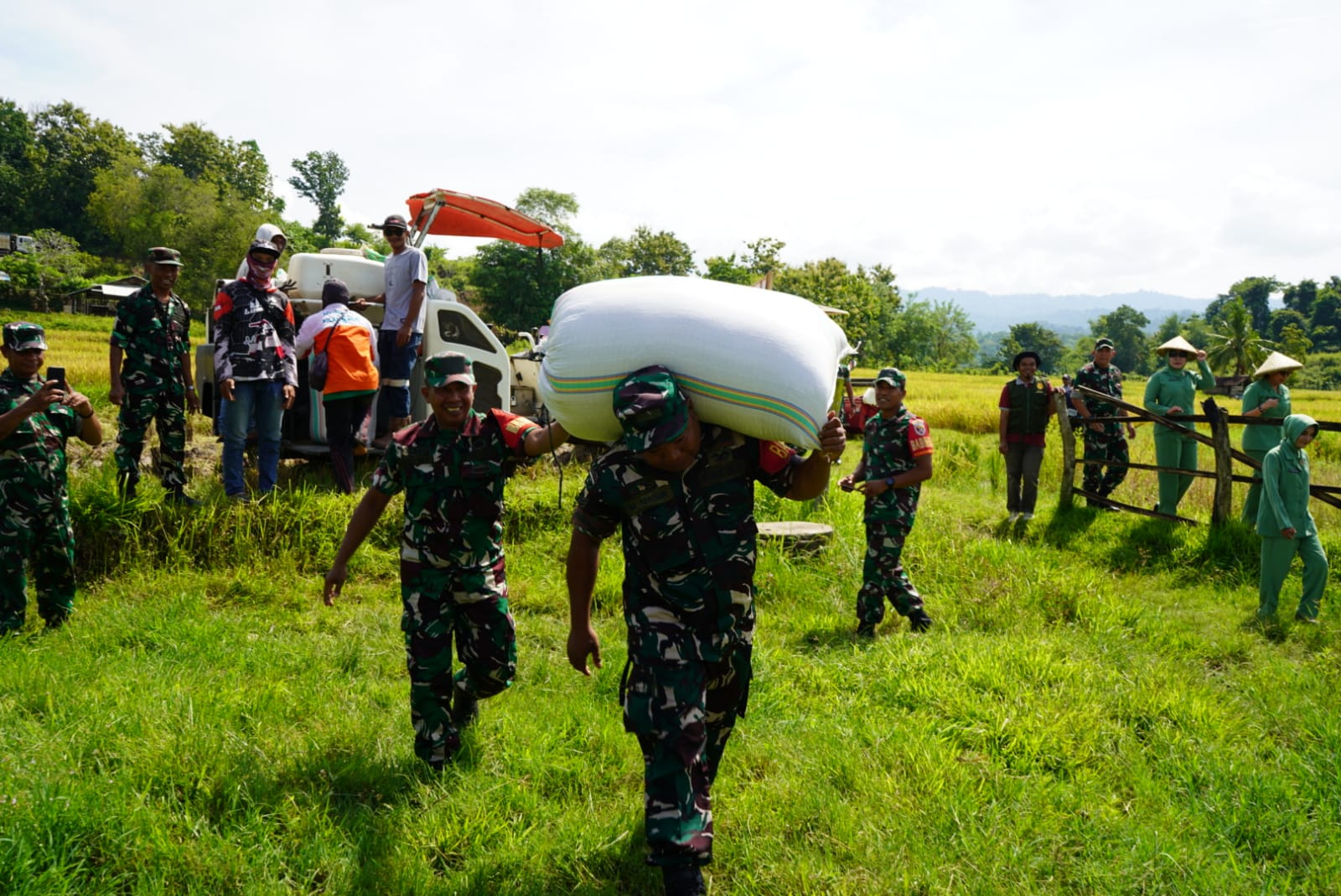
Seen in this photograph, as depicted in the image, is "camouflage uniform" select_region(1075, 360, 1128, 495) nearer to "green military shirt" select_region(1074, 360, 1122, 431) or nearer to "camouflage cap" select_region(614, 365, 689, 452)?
"green military shirt" select_region(1074, 360, 1122, 431)

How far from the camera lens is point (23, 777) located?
9.86 ft

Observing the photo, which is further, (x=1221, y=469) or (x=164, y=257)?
(x=1221, y=469)

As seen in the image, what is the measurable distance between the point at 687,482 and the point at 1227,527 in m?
6.79

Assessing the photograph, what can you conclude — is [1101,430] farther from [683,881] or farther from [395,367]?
[683,881]

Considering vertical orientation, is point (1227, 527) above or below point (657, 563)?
below

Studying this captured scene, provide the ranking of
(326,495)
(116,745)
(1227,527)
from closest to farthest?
1. (116,745)
2. (326,495)
3. (1227,527)

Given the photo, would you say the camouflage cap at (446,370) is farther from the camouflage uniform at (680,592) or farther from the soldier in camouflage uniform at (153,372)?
the soldier in camouflage uniform at (153,372)

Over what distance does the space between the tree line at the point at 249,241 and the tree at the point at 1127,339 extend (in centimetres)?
362

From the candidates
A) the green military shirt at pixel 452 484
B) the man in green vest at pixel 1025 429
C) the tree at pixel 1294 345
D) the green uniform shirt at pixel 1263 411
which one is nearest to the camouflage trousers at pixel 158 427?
the green military shirt at pixel 452 484

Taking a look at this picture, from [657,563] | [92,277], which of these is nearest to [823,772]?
[657,563]

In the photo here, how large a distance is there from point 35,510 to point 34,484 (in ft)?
0.50

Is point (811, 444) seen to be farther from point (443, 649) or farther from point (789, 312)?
point (443, 649)

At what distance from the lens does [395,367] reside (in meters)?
7.56

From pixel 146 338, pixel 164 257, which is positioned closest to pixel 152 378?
pixel 146 338
